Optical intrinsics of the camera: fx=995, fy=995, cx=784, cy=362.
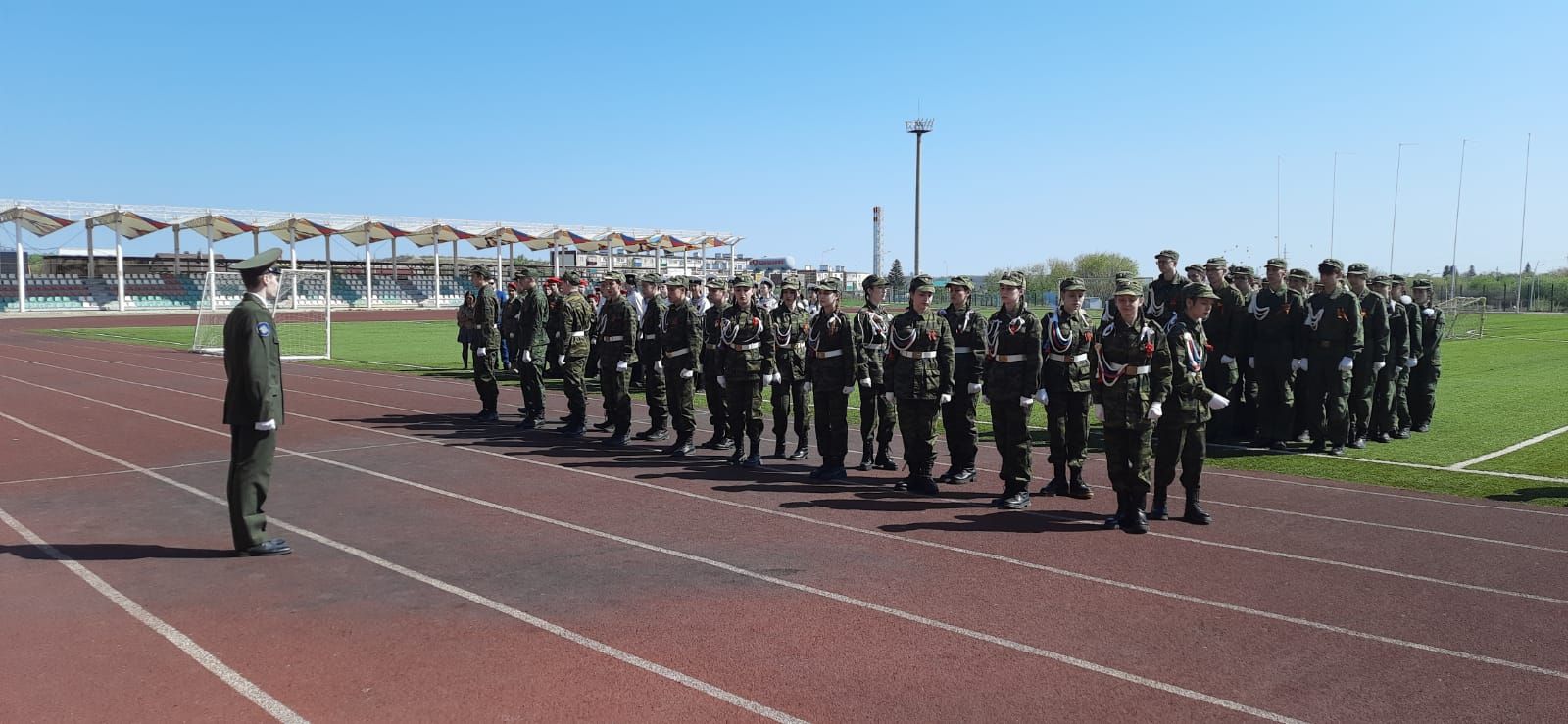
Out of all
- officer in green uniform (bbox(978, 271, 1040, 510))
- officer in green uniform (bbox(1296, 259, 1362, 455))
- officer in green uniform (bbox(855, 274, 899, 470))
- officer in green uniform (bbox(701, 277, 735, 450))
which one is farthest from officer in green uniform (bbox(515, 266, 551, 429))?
officer in green uniform (bbox(1296, 259, 1362, 455))

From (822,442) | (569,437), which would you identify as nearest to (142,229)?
(569,437)

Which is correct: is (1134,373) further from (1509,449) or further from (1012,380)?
(1509,449)

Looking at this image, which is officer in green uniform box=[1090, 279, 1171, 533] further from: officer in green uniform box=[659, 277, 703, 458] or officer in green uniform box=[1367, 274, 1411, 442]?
officer in green uniform box=[1367, 274, 1411, 442]

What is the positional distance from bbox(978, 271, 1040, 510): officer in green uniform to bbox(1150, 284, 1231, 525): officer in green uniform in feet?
3.69

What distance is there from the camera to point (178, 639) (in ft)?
17.5

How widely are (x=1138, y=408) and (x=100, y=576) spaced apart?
7374 mm

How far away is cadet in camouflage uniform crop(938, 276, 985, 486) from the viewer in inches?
378

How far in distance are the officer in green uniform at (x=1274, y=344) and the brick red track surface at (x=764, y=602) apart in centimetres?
215

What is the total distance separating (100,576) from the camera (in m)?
6.44

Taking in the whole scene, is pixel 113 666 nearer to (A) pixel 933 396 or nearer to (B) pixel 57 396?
(A) pixel 933 396

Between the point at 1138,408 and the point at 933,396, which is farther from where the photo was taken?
the point at 933,396

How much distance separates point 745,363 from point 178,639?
636cm

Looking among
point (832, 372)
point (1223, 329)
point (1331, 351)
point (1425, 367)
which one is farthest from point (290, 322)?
point (1425, 367)

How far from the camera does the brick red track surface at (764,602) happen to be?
15.2ft
